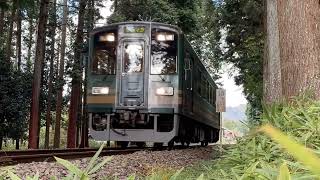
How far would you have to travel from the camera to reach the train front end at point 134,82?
12.3 metres

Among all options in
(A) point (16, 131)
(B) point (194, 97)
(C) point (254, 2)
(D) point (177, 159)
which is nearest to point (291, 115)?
(D) point (177, 159)

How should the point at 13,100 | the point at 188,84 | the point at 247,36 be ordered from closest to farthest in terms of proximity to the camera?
the point at 188,84, the point at 247,36, the point at 13,100

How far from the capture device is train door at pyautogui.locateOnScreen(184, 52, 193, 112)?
12.9m

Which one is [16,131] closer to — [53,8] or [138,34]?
[53,8]

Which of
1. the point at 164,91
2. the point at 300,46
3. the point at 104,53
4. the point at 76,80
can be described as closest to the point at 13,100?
the point at 76,80

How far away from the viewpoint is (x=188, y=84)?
13.3 metres

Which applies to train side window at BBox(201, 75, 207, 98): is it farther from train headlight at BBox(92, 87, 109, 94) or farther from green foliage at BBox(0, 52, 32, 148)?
green foliage at BBox(0, 52, 32, 148)

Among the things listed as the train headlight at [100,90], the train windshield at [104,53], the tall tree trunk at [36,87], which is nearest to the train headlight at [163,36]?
the train windshield at [104,53]

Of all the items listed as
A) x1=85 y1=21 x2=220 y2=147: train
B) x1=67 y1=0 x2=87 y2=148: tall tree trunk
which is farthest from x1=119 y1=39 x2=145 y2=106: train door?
x1=67 y1=0 x2=87 y2=148: tall tree trunk

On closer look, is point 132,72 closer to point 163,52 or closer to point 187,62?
point 163,52

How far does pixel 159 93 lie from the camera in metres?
12.4

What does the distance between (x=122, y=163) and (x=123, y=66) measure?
14.6 ft

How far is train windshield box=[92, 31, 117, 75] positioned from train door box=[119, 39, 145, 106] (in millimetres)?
309

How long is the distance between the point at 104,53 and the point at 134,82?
3.96ft
